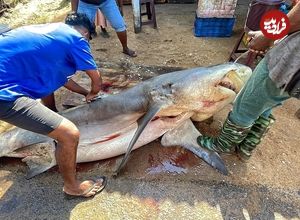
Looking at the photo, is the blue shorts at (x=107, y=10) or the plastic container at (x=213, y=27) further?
the plastic container at (x=213, y=27)

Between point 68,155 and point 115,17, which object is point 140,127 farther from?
point 115,17

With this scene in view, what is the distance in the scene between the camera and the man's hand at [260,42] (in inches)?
95.7

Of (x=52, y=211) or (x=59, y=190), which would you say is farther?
(x=59, y=190)

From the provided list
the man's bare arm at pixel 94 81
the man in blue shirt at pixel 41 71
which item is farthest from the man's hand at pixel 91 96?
the man in blue shirt at pixel 41 71

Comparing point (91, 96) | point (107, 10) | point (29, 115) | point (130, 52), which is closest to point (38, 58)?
point (29, 115)

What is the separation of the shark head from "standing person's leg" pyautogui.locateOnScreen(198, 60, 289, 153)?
322mm

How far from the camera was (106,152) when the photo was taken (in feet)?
10.5

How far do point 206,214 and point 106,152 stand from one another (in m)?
1.18

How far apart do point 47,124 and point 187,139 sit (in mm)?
1505

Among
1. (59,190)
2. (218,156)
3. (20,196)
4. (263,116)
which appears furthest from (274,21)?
(20,196)

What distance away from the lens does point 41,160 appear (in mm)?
3168

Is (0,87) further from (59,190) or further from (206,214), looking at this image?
(206,214)

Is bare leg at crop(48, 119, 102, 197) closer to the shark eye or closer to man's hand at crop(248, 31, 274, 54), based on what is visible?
the shark eye

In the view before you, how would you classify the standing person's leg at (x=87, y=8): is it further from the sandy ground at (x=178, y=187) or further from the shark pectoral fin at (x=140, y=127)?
the sandy ground at (x=178, y=187)
